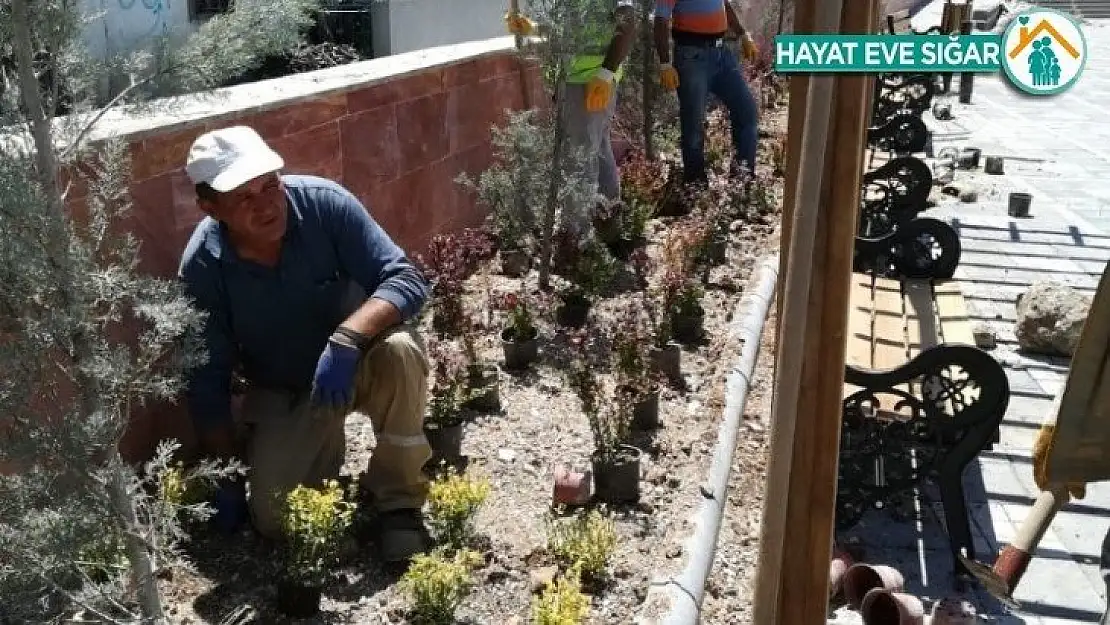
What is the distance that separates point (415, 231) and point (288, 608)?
117 inches

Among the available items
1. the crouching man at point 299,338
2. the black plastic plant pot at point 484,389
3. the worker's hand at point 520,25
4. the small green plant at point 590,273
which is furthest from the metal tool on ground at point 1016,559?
the worker's hand at point 520,25

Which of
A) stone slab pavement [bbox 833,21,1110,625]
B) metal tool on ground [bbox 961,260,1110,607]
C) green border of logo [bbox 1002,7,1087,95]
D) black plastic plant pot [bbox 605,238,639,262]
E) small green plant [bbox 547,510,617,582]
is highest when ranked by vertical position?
green border of logo [bbox 1002,7,1087,95]

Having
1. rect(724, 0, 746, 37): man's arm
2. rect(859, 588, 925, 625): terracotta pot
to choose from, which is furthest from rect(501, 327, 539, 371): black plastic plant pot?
rect(724, 0, 746, 37): man's arm

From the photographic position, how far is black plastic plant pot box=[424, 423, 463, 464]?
12.8 ft

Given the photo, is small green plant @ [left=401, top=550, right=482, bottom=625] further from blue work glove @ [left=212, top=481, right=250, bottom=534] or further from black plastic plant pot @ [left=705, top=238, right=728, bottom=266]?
black plastic plant pot @ [left=705, top=238, right=728, bottom=266]

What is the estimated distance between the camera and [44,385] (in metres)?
2.26

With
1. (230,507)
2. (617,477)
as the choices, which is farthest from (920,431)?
(230,507)

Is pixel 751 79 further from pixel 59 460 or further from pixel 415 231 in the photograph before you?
pixel 59 460

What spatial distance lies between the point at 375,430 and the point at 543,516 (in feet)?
2.15

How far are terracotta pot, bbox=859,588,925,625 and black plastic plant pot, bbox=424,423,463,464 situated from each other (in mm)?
1563

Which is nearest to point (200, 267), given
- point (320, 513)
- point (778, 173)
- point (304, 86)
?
point (320, 513)

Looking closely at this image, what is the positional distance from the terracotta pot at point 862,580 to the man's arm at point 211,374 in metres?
2.00

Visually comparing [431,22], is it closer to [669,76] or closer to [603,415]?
[669,76]

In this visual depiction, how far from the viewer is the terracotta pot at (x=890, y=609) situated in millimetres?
2976
